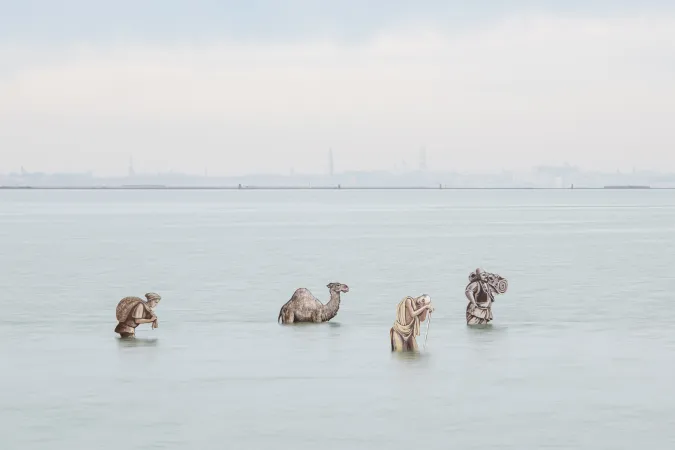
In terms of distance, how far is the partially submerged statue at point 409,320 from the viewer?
2367cm

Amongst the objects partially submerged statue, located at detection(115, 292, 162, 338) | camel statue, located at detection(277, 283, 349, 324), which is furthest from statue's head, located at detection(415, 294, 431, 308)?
partially submerged statue, located at detection(115, 292, 162, 338)

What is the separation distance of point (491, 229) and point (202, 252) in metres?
43.5

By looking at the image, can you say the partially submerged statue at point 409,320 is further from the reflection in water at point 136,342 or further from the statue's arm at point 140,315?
the statue's arm at point 140,315

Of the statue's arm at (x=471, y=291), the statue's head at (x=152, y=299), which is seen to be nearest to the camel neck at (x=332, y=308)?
the statue's arm at (x=471, y=291)

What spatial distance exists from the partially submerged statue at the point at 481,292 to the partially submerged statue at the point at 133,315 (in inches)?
289

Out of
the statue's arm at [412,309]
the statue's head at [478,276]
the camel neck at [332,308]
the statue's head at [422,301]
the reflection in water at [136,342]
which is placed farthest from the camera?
the camel neck at [332,308]

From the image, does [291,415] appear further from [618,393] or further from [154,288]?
[154,288]

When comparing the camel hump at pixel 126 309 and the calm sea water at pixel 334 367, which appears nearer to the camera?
the calm sea water at pixel 334 367

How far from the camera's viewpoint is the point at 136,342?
1053 inches

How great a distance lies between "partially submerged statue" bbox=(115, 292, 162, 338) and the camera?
2738 cm

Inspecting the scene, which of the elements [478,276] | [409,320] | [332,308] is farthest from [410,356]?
[332,308]

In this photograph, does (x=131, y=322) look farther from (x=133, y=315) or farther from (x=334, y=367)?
(x=334, y=367)

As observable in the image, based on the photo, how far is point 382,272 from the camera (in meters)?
52.7

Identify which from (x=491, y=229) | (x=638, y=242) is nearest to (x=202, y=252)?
(x=638, y=242)
